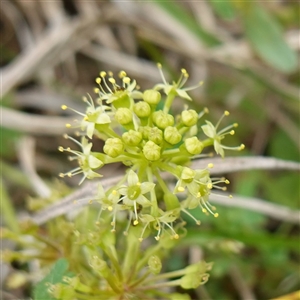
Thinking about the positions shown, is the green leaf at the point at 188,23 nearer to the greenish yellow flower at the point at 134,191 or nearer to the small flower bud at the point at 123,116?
the small flower bud at the point at 123,116

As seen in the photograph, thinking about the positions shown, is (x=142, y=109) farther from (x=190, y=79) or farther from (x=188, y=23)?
(x=190, y=79)

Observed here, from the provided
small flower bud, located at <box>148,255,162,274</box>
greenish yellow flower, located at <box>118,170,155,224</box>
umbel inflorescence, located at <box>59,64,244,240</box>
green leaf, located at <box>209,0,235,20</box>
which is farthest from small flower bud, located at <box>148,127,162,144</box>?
green leaf, located at <box>209,0,235,20</box>

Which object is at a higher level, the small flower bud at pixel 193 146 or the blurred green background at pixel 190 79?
the small flower bud at pixel 193 146

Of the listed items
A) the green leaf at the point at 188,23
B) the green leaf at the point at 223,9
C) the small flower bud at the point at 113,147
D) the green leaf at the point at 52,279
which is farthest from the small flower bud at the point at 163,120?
the green leaf at the point at 188,23

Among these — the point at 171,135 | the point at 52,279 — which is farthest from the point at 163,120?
the point at 52,279

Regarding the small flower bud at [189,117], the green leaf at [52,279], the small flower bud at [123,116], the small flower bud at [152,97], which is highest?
the small flower bud at [152,97]

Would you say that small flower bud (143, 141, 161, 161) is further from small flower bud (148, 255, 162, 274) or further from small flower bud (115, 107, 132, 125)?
small flower bud (148, 255, 162, 274)
